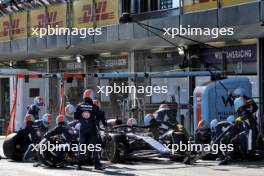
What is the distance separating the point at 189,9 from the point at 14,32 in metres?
10.5

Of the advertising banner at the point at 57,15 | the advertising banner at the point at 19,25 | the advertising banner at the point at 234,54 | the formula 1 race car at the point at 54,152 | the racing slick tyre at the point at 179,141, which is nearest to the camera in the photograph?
the formula 1 race car at the point at 54,152

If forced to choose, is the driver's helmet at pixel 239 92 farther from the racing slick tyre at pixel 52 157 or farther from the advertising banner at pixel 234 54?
the racing slick tyre at pixel 52 157

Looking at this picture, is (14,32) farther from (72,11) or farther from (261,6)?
(261,6)

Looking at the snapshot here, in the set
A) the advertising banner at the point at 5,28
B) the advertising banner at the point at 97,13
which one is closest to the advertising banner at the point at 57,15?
the advertising banner at the point at 97,13

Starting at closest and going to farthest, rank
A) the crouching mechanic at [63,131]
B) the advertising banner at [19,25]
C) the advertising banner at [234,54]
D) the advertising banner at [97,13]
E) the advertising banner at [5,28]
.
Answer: the crouching mechanic at [63,131] < the advertising banner at [234,54] < the advertising banner at [97,13] < the advertising banner at [19,25] < the advertising banner at [5,28]

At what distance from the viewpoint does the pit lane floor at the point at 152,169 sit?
1238 cm

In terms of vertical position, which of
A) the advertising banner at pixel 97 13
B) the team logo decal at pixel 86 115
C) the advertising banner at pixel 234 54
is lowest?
the team logo decal at pixel 86 115

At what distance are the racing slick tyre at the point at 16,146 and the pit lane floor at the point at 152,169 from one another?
0.83 metres

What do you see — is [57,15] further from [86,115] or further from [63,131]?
[86,115]

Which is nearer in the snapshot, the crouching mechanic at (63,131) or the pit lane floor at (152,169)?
the pit lane floor at (152,169)

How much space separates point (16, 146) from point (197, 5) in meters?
6.66

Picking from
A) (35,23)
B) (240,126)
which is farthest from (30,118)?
(35,23)

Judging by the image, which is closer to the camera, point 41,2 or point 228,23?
point 228,23

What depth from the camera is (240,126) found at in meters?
14.2
